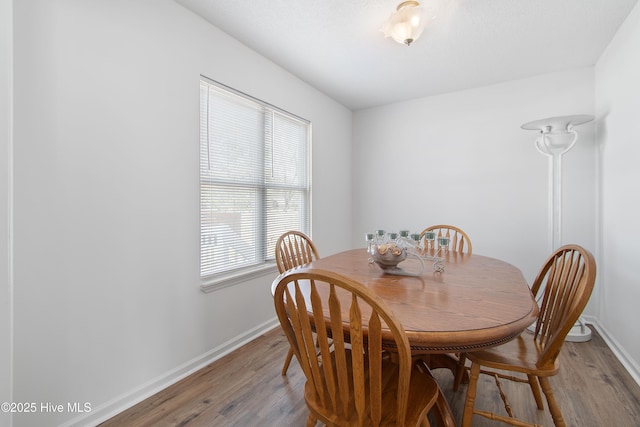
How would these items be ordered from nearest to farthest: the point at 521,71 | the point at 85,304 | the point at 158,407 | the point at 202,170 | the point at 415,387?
1. the point at 415,387
2. the point at 85,304
3. the point at 158,407
4. the point at 202,170
5. the point at 521,71

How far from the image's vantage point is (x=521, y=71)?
9.37 feet

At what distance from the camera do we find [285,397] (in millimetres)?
1687

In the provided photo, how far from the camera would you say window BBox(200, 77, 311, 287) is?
7.03 feet

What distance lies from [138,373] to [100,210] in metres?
0.96

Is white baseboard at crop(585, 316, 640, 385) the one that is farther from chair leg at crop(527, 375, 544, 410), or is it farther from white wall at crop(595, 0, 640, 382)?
chair leg at crop(527, 375, 544, 410)

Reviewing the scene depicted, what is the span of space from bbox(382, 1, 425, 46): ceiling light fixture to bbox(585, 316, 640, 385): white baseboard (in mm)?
2627

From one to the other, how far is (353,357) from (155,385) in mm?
1545

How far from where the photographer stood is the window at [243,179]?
2.14 metres

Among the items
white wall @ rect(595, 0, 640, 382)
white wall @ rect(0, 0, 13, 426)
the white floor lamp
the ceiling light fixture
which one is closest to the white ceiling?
the ceiling light fixture

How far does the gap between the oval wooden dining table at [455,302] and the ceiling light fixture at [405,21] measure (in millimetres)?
1519

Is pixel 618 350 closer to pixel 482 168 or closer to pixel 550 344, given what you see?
pixel 550 344

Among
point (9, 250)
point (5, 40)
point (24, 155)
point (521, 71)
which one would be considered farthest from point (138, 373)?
point (521, 71)

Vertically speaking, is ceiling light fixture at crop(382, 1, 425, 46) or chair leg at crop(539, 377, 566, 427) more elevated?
ceiling light fixture at crop(382, 1, 425, 46)

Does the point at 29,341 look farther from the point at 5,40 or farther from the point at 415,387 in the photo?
the point at 415,387
